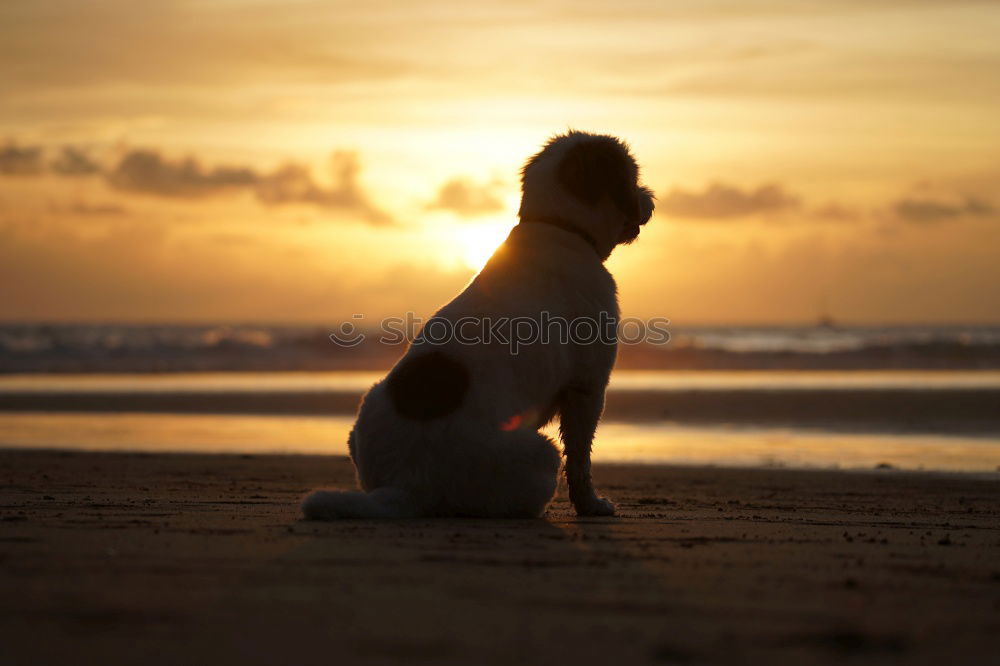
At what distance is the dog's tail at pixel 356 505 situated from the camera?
18.1 ft

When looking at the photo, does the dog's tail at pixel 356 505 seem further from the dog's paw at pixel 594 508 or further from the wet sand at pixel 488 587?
the dog's paw at pixel 594 508

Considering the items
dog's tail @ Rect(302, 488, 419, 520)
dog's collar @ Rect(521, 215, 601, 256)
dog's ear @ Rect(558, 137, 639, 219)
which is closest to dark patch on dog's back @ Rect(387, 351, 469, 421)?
dog's tail @ Rect(302, 488, 419, 520)

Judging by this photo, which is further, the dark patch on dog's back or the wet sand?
the dark patch on dog's back

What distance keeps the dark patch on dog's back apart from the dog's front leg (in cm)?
92

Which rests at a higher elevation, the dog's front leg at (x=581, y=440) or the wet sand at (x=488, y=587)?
the dog's front leg at (x=581, y=440)

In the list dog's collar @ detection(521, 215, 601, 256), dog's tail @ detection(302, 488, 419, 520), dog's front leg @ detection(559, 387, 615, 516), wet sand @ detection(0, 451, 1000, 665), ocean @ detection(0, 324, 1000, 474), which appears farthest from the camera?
ocean @ detection(0, 324, 1000, 474)

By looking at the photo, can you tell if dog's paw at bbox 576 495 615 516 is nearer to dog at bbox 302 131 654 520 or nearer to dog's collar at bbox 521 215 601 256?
dog at bbox 302 131 654 520

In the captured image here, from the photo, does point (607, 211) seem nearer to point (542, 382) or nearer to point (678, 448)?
point (542, 382)

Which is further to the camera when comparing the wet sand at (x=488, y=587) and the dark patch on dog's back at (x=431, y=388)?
the dark patch on dog's back at (x=431, y=388)

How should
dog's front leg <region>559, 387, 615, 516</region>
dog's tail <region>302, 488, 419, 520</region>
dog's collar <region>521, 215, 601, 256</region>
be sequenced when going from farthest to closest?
1. dog's collar <region>521, 215, 601, 256</region>
2. dog's front leg <region>559, 387, 615, 516</region>
3. dog's tail <region>302, 488, 419, 520</region>

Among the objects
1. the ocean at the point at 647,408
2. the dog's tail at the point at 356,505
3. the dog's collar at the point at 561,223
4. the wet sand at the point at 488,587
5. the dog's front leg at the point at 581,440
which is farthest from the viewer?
the ocean at the point at 647,408

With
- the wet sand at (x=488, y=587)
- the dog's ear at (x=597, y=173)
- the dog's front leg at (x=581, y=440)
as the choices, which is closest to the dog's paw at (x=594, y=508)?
the dog's front leg at (x=581, y=440)

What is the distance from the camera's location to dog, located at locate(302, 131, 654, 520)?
5562 millimetres

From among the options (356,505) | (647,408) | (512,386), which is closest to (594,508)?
(512,386)
